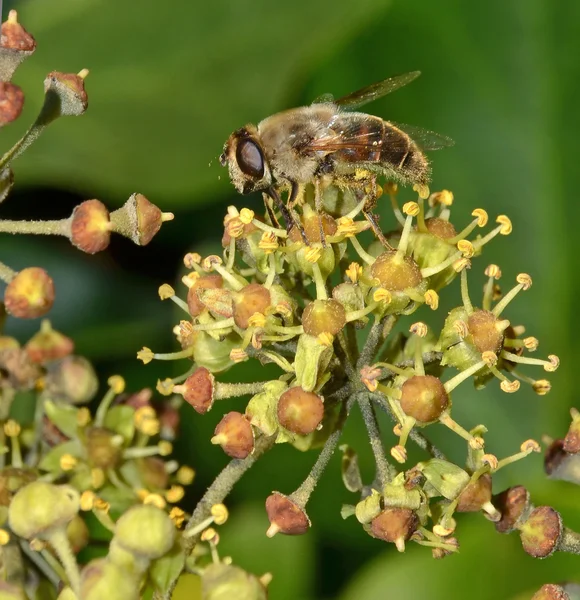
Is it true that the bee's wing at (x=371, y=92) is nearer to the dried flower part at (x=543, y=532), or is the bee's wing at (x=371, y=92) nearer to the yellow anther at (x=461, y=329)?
the yellow anther at (x=461, y=329)

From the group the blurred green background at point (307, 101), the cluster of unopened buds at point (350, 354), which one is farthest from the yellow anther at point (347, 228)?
the blurred green background at point (307, 101)

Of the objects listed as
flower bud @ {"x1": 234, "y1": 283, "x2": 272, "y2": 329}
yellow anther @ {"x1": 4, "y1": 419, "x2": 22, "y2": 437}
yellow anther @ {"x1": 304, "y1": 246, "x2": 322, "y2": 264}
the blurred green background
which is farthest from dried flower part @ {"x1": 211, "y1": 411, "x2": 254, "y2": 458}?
the blurred green background

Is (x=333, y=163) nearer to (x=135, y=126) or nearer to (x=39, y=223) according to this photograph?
(x=39, y=223)

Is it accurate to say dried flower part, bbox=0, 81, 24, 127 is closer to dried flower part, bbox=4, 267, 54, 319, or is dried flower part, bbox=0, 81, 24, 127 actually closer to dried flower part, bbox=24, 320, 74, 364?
dried flower part, bbox=4, 267, 54, 319

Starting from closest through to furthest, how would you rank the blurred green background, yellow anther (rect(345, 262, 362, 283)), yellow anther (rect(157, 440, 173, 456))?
yellow anther (rect(345, 262, 362, 283)) → yellow anther (rect(157, 440, 173, 456)) → the blurred green background

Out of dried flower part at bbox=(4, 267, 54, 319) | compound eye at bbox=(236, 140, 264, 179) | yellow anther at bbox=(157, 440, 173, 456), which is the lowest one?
yellow anther at bbox=(157, 440, 173, 456)
